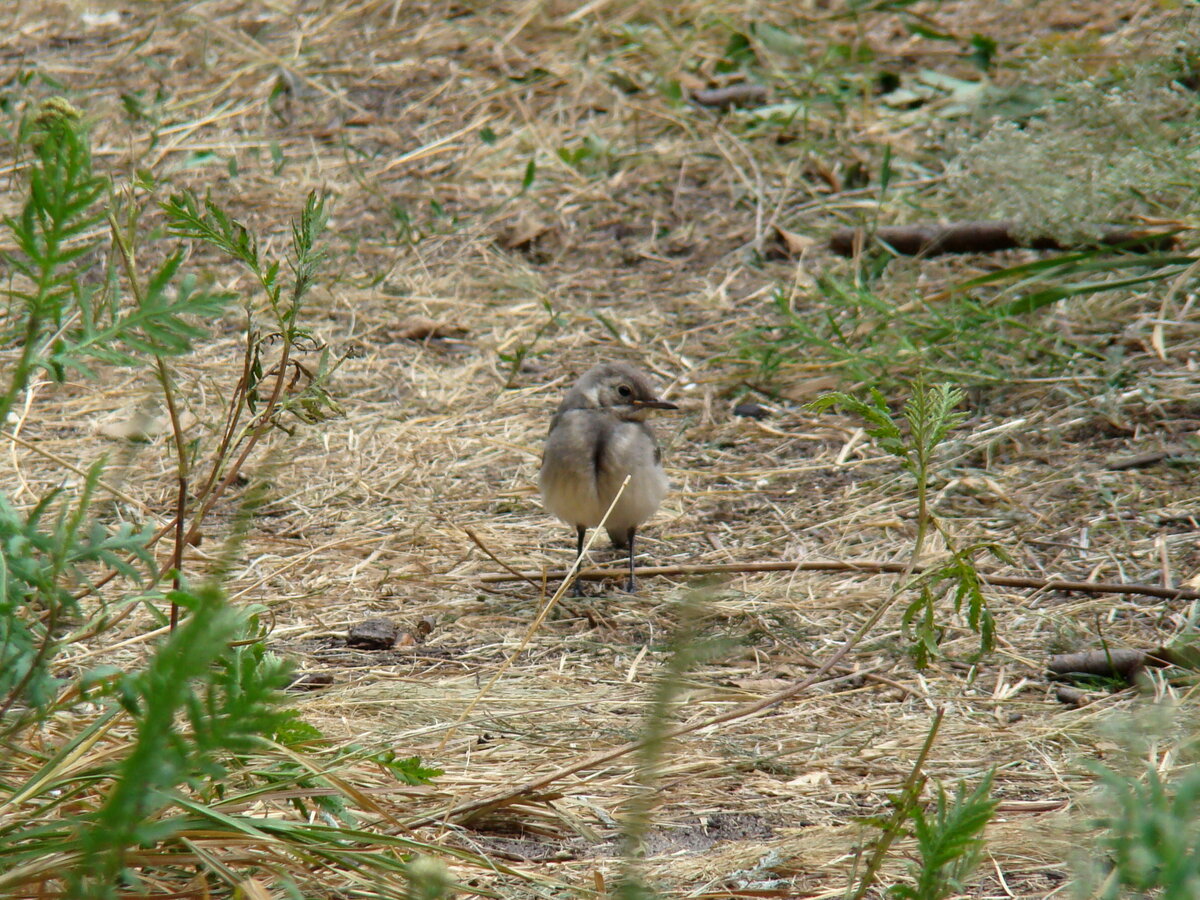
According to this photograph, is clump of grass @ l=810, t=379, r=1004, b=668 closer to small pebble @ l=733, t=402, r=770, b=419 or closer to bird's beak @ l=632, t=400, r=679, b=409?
bird's beak @ l=632, t=400, r=679, b=409

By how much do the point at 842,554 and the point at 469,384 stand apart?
2.18m

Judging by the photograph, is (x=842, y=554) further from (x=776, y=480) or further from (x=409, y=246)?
(x=409, y=246)

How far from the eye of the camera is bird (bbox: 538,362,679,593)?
4.76 meters

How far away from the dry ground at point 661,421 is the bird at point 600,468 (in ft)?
0.85

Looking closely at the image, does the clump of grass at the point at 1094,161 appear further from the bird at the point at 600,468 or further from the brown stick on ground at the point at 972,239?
the bird at the point at 600,468

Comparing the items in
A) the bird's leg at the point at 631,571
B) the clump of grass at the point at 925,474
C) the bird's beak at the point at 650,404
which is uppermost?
the clump of grass at the point at 925,474

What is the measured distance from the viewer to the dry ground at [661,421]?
11.2 ft

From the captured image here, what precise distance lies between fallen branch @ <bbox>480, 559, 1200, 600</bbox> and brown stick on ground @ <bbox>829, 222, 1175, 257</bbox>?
211 centimetres

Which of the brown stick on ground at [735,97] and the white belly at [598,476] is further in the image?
the brown stick on ground at [735,97]

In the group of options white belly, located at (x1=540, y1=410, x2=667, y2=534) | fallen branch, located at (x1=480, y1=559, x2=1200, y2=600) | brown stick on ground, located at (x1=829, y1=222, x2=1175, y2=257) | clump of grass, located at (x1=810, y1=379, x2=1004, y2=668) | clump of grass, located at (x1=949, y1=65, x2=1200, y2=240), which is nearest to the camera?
clump of grass, located at (x1=810, y1=379, x2=1004, y2=668)

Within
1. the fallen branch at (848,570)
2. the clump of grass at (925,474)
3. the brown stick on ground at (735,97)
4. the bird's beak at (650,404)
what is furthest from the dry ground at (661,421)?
the clump of grass at (925,474)

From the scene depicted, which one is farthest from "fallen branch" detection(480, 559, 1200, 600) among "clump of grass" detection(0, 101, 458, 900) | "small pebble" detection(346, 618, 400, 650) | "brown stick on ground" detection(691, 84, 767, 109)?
"brown stick on ground" detection(691, 84, 767, 109)

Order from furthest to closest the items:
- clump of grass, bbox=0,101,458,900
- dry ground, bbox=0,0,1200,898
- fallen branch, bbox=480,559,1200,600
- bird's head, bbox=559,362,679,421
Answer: bird's head, bbox=559,362,679,421, fallen branch, bbox=480,559,1200,600, dry ground, bbox=0,0,1200,898, clump of grass, bbox=0,101,458,900

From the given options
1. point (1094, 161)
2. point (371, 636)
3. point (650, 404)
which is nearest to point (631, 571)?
point (650, 404)
